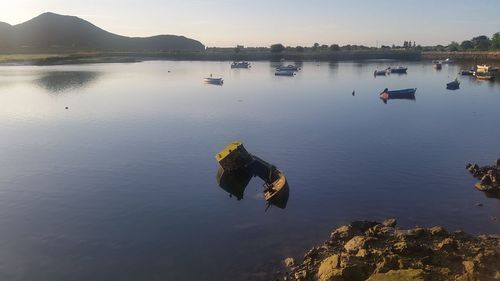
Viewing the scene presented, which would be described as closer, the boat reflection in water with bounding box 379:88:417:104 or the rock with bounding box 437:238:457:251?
the rock with bounding box 437:238:457:251

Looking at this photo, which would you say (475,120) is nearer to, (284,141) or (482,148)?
(482,148)

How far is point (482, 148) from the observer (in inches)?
2158

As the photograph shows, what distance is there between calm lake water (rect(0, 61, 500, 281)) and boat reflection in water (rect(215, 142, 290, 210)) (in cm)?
101

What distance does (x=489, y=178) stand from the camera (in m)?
39.7

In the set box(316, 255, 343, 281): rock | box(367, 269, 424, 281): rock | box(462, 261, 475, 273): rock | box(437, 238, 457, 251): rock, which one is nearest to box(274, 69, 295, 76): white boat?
box(437, 238, 457, 251): rock

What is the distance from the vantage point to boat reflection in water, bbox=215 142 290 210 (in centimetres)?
4034

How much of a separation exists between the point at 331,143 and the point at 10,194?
38362 millimetres

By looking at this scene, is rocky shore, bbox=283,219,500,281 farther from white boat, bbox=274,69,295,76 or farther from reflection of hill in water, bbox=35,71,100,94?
white boat, bbox=274,69,295,76

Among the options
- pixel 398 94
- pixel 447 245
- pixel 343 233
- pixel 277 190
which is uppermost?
pixel 398 94

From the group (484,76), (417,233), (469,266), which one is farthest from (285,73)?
(469,266)

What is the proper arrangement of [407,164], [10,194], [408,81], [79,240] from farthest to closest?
[408,81] → [407,164] → [10,194] → [79,240]

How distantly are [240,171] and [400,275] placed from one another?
84.8ft

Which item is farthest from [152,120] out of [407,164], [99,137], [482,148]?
[482,148]

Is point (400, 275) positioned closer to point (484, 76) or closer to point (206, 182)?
point (206, 182)
